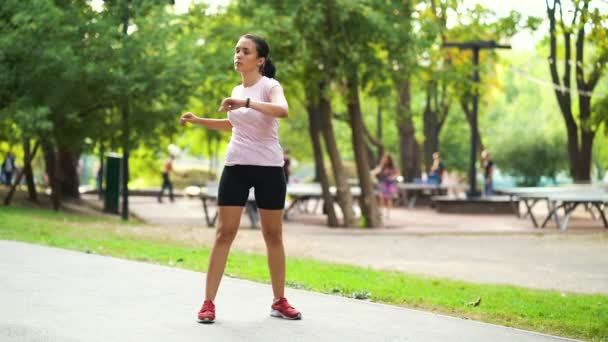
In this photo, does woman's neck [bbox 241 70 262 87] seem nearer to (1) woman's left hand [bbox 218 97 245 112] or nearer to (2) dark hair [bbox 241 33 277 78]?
(2) dark hair [bbox 241 33 277 78]

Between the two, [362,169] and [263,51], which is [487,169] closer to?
[362,169]

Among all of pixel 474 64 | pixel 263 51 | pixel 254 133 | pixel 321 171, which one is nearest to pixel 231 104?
pixel 254 133

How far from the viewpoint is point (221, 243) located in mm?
7723

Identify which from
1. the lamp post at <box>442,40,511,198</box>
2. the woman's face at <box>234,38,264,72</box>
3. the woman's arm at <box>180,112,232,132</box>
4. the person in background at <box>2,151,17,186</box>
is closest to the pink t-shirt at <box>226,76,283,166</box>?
the woman's face at <box>234,38,264,72</box>

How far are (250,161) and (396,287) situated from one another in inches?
155

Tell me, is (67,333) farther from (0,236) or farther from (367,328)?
(0,236)

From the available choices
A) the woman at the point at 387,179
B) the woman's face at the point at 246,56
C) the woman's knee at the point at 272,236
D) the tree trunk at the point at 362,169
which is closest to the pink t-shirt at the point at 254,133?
the woman's face at the point at 246,56

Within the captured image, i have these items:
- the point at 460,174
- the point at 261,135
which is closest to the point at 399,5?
the point at 261,135

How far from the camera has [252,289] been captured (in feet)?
30.7

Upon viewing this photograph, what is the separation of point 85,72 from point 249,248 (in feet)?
22.3

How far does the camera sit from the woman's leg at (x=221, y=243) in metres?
7.66

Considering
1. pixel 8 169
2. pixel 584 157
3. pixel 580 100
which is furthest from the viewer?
pixel 8 169

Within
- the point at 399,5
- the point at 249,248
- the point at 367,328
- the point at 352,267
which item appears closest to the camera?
the point at 367,328

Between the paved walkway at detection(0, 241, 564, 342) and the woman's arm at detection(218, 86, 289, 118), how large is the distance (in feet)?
4.28
